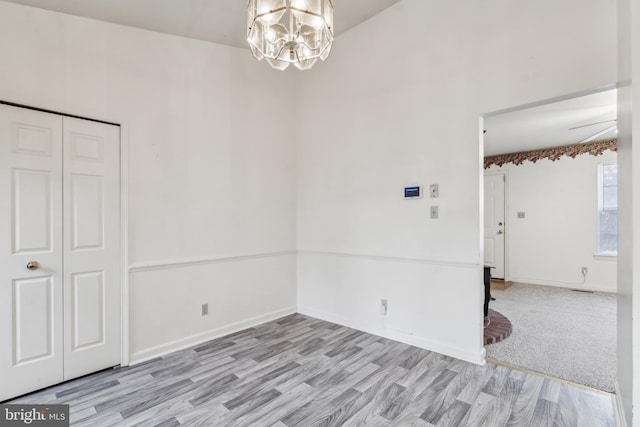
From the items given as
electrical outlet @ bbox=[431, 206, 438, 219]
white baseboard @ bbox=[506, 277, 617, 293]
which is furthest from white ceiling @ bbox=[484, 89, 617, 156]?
white baseboard @ bbox=[506, 277, 617, 293]

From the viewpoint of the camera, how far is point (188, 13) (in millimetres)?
2660

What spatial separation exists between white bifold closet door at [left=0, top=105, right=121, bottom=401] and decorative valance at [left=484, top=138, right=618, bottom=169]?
662 cm

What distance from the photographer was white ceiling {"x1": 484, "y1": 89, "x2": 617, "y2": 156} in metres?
3.53

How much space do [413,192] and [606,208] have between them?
15.0 ft

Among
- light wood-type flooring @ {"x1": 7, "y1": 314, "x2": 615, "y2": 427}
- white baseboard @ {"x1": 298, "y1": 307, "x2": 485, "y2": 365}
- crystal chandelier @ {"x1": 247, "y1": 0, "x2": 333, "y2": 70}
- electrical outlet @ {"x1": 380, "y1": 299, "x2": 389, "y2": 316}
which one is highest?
crystal chandelier @ {"x1": 247, "y1": 0, "x2": 333, "y2": 70}

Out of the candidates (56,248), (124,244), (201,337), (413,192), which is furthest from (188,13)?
(201,337)

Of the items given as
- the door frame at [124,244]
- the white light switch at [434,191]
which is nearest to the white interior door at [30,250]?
the door frame at [124,244]

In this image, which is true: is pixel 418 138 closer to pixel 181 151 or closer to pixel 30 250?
pixel 181 151

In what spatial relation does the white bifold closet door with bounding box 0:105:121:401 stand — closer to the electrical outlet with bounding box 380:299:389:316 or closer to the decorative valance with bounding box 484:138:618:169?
the electrical outlet with bounding box 380:299:389:316

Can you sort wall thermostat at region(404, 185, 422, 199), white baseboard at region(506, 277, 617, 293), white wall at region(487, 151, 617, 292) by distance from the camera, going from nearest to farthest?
wall thermostat at region(404, 185, 422, 199), white baseboard at region(506, 277, 617, 293), white wall at region(487, 151, 617, 292)

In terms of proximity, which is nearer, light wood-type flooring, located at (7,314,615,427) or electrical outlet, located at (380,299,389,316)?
light wood-type flooring, located at (7,314,615,427)

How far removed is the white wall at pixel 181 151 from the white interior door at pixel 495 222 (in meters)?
4.62

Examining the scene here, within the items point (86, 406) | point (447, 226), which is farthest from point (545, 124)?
point (86, 406)

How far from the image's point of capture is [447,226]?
279 cm
